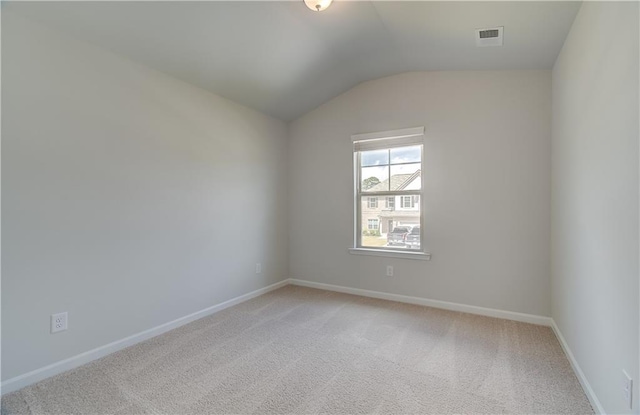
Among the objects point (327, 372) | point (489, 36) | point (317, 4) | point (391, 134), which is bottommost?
point (327, 372)

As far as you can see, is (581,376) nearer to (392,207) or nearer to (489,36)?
(392,207)

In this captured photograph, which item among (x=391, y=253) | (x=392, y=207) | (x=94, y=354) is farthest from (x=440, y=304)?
(x=94, y=354)

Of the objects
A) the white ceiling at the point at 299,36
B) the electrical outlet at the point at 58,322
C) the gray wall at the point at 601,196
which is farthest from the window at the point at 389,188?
the electrical outlet at the point at 58,322

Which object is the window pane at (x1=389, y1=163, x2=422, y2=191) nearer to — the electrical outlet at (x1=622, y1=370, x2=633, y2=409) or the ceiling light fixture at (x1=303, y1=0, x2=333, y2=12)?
the ceiling light fixture at (x1=303, y1=0, x2=333, y2=12)

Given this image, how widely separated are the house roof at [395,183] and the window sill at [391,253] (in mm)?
754

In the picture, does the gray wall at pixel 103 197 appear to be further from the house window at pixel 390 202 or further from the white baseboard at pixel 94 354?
the house window at pixel 390 202

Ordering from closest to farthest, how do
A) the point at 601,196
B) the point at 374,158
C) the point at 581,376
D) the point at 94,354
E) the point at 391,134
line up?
the point at 601,196
the point at 581,376
the point at 94,354
the point at 391,134
the point at 374,158

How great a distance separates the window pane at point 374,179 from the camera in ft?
11.9

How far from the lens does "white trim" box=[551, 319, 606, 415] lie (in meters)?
1.59

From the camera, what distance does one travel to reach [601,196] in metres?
1.57

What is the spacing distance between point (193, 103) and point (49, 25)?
1.11 metres

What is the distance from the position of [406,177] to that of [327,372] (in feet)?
7.57

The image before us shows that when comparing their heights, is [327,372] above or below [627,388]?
below

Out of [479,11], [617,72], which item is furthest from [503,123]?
[617,72]
